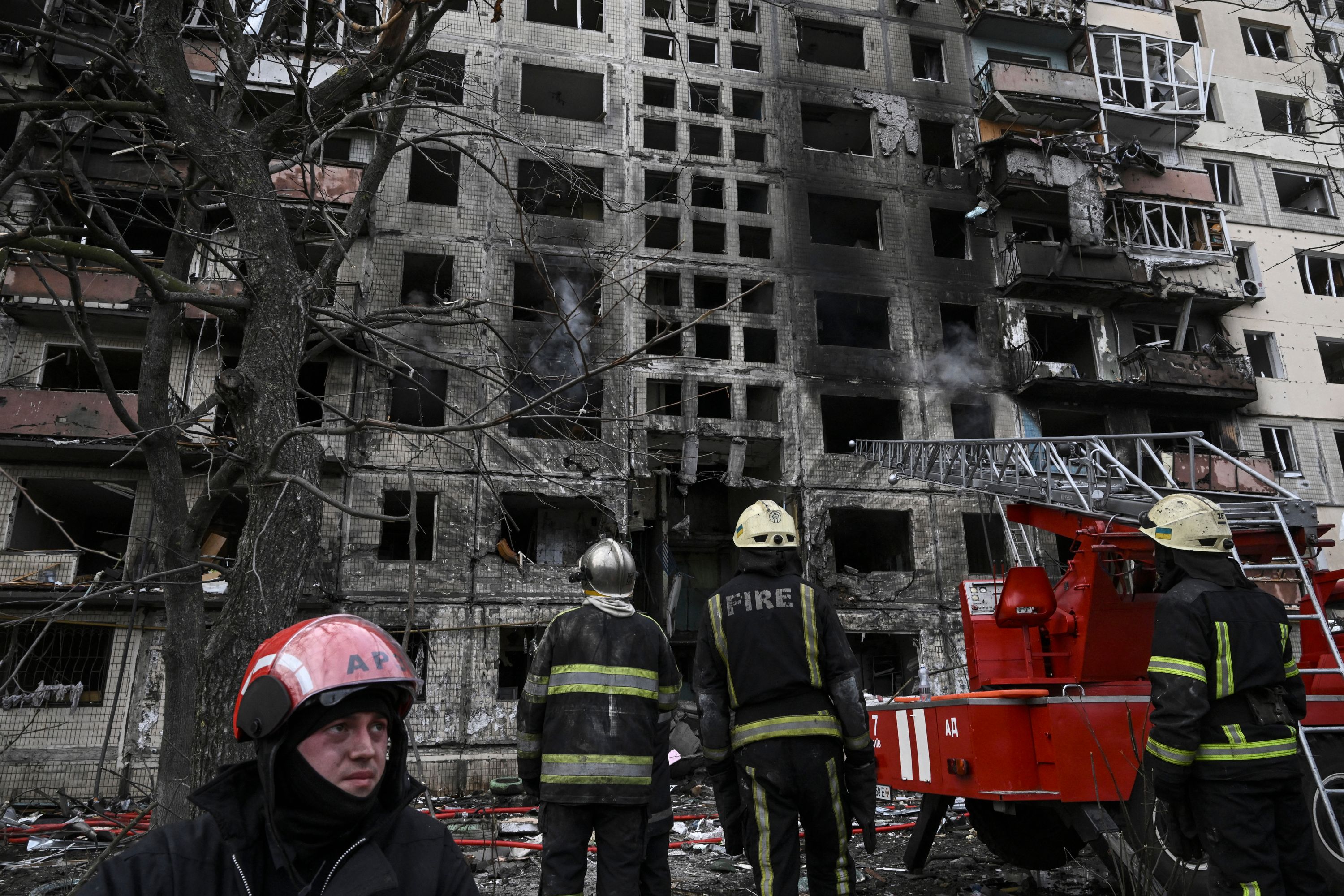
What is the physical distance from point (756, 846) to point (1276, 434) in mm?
25210

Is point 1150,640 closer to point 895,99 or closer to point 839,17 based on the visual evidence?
point 895,99

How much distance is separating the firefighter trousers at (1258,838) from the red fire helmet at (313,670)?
11.9 feet

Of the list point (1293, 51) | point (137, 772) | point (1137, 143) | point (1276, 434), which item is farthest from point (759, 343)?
point (1293, 51)

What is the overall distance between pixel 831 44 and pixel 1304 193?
628 inches

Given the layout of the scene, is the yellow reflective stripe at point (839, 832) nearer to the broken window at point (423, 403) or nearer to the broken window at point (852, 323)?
the broken window at point (423, 403)

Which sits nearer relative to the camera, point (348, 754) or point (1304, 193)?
point (348, 754)

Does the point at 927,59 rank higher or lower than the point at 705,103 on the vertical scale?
higher

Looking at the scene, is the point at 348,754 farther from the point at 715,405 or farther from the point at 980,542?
the point at 980,542

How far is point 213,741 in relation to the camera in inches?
177

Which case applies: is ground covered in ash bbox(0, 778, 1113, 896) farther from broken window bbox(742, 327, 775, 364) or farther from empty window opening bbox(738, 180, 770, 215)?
empty window opening bbox(738, 180, 770, 215)

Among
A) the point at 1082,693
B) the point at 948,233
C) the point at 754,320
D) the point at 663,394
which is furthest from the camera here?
the point at 948,233

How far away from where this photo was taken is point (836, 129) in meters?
25.2

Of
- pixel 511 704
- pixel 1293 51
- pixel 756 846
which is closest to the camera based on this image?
pixel 756 846

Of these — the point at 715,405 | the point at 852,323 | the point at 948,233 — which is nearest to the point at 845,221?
the point at 948,233
